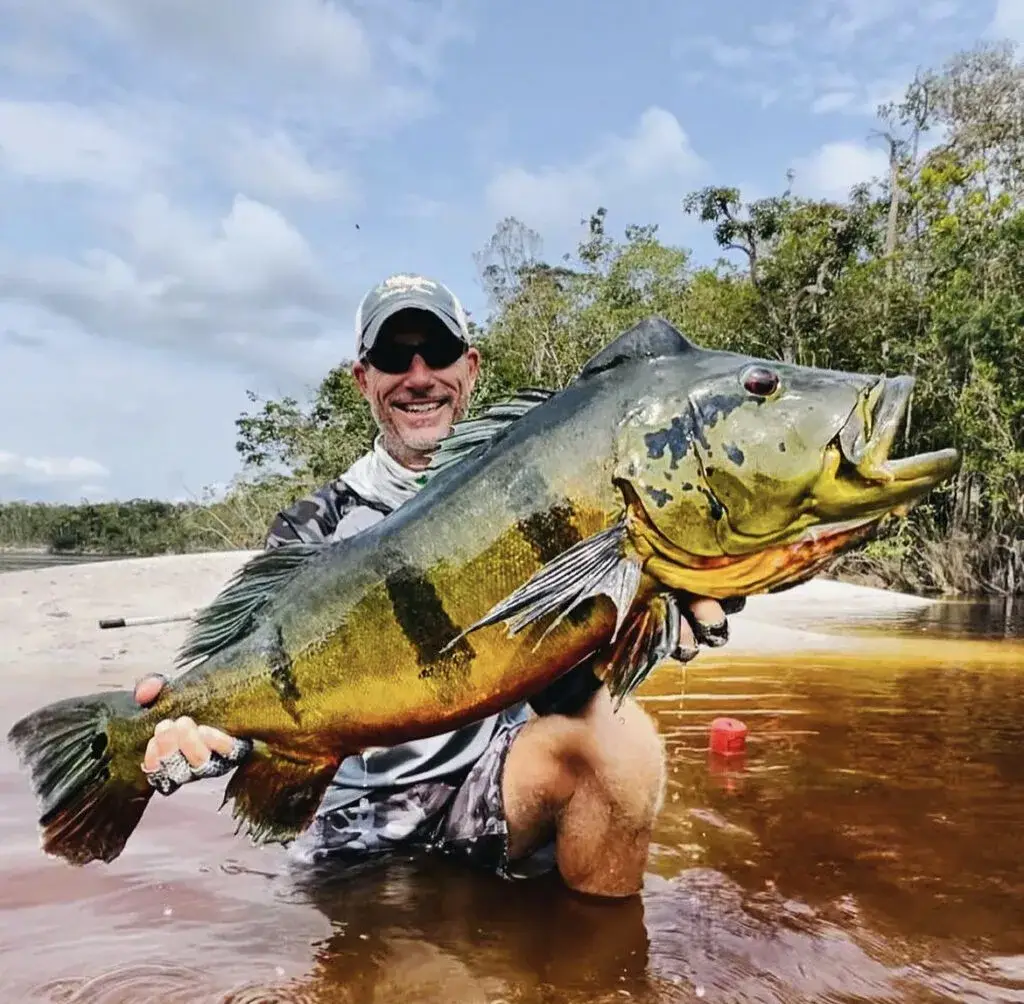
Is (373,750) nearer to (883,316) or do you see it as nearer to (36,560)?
(883,316)

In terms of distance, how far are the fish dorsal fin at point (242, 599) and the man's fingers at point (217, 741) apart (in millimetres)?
188

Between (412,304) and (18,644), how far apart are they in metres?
7.93

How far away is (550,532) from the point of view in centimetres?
214

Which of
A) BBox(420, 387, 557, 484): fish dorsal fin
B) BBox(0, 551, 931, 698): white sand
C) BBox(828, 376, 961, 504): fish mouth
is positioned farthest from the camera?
BBox(0, 551, 931, 698): white sand

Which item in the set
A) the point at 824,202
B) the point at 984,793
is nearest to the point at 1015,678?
the point at 984,793

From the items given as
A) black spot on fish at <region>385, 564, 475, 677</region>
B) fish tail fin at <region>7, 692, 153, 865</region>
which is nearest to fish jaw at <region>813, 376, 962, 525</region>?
black spot on fish at <region>385, 564, 475, 677</region>

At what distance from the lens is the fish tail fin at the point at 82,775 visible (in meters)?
2.53

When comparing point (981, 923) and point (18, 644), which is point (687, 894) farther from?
point (18, 644)

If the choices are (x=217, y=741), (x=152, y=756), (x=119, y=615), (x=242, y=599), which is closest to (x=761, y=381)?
(x=242, y=599)

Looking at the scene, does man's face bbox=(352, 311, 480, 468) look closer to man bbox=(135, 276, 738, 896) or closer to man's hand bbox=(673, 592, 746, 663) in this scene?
man bbox=(135, 276, 738, 896)

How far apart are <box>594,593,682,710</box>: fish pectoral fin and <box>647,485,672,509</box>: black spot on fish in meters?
0.20

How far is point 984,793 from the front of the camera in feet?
15.3

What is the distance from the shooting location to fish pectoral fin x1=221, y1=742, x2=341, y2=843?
2.49 meters

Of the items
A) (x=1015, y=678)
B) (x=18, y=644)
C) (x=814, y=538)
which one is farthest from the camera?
(x=18, y=644)
